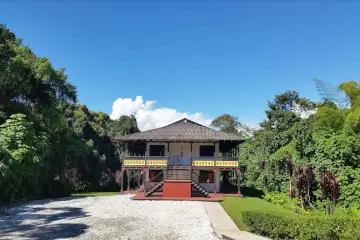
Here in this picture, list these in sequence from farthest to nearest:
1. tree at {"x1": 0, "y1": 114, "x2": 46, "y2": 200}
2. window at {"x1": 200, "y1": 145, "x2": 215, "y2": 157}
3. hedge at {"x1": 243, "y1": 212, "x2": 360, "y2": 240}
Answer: window at {"x1": 200, "y1": 145, "x2": 215, "y2": 157}
tree at {"x1": 0, "y1": 114, "x2": 46, "y2": 200}
hedge at {"x1": 243, "y1": 212, "x2": 360, "y2": 240}

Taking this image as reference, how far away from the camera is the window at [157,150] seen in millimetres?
25969

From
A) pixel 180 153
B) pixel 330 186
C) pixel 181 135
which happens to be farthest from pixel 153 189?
pixel 330 186

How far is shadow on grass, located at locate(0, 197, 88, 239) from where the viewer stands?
404 inches

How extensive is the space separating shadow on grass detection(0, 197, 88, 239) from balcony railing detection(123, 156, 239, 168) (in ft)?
23.7

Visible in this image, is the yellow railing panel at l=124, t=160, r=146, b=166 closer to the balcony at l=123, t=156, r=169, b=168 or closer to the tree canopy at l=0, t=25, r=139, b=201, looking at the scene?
the balcony at l=123, t=156, r=169, b=168

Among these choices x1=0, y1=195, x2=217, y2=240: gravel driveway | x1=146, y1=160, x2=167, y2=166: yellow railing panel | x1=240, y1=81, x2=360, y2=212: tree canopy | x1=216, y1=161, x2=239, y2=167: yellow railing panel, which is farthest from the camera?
x1=146, y1=160, x2=167, y2=166: yellow railing panel

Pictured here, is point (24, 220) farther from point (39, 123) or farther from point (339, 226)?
point (339, 226)

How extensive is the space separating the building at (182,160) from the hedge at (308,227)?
11615 mm

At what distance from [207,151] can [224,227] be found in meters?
14.2

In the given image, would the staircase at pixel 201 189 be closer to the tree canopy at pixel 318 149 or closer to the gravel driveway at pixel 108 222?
the gravel driveway at pixel 108 222

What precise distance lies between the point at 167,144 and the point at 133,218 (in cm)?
1250

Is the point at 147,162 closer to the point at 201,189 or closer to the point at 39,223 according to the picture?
the point at 201,189

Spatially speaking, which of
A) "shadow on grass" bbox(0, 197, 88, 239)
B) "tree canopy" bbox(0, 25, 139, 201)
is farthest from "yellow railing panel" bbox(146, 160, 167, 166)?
"shadow on grass" bbox(0, 197, 88, 239)

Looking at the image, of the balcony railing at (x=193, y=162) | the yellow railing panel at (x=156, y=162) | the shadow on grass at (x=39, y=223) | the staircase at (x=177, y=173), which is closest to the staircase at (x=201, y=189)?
the staircase at (x=177, y=173)
